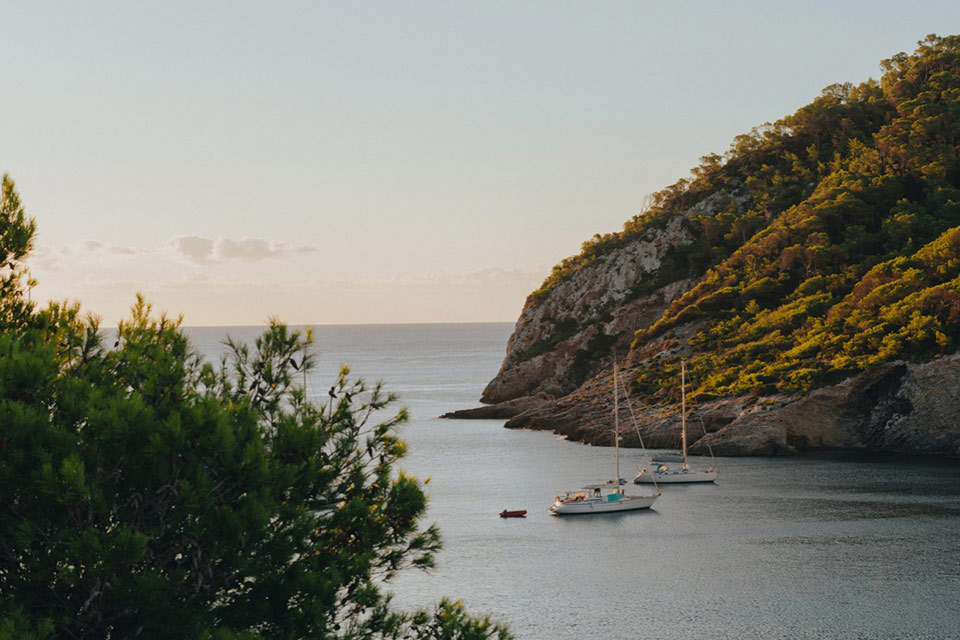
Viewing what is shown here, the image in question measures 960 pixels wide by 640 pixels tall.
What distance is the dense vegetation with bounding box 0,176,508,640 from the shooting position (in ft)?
45.0

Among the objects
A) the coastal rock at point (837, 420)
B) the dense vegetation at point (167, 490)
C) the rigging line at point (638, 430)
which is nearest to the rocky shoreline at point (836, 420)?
the coastal rock at point (837, 420)

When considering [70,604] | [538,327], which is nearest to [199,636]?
[70,604]

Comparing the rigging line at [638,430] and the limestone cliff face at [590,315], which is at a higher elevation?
the limestone cliff face at [590,315]

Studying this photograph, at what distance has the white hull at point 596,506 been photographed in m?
70.2

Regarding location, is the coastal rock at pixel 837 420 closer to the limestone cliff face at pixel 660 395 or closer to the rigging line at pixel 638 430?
the limestone cliff face at pixel 660 395

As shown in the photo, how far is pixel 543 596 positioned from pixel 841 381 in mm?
59173

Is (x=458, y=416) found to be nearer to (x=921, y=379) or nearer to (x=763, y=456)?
(x=763, y=456)

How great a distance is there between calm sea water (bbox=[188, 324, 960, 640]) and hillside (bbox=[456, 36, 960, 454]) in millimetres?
7802

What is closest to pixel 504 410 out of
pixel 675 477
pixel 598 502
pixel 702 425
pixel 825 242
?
pixel 702 425

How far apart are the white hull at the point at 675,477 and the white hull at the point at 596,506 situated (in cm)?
935

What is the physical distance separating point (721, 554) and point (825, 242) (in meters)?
74.4

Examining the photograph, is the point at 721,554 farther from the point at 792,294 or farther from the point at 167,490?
the point at 792,294

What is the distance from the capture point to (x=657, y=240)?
14725 cm

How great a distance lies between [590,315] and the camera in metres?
146
